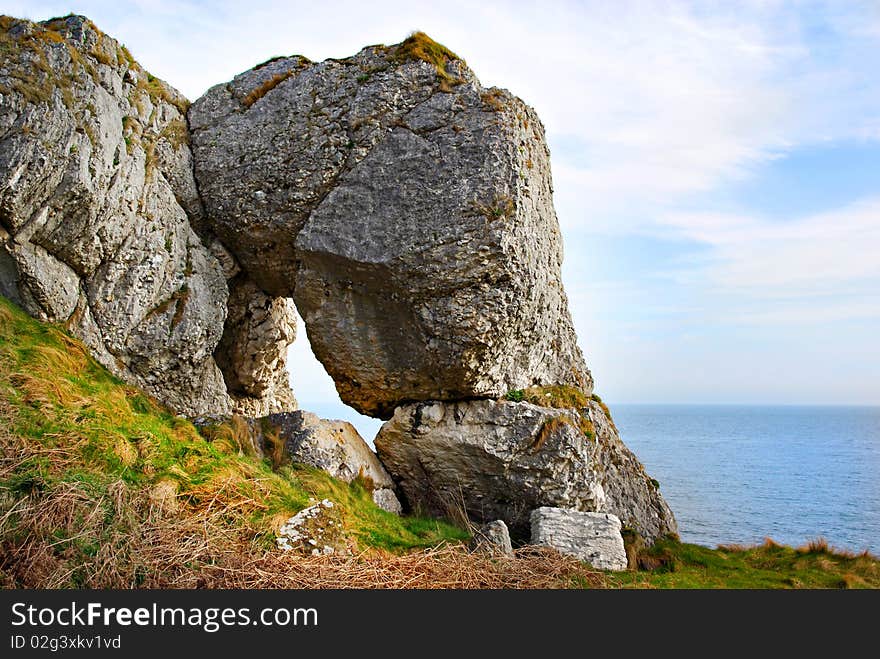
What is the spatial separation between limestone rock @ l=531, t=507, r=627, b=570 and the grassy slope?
0.54 m

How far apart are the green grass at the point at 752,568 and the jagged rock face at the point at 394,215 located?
4353 mm

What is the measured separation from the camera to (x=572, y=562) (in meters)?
11.1

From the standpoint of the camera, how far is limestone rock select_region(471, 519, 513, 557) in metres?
10.7

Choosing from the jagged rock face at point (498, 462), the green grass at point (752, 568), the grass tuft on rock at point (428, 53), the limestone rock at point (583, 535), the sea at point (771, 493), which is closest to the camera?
the green grass at point (752, 568)

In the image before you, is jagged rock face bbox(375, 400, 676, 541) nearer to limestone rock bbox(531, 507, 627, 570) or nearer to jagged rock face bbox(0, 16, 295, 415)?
limestone rock bbox(531, 507, 627, 570)

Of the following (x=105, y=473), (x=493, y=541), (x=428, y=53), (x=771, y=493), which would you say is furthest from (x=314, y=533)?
(x=771, y=493)

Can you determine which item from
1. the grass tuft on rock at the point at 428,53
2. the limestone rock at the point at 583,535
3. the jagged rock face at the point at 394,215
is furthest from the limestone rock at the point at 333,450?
the grass tuft on rock at the point at 428,53

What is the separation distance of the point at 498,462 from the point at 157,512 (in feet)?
22.2

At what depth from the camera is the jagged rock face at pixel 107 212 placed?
11.8 metres

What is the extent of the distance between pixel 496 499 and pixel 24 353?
8.67 meters

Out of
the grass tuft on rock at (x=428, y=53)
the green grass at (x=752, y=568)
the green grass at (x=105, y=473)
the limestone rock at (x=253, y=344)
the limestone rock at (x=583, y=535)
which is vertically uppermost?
the grass tuft on rock at (x=428, y=53)

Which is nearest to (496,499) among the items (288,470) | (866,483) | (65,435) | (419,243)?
(288,470)

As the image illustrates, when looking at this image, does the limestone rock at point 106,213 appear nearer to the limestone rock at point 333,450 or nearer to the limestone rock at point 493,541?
the limestone rock at point 333,450

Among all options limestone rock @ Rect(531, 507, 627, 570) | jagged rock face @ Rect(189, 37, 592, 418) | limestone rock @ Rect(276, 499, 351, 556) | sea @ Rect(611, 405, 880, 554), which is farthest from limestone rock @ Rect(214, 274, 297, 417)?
sea @ Rect(611, 405, 880, 554)
